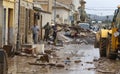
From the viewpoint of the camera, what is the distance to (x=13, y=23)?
31.1 metres

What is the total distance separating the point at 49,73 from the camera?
59.5ft

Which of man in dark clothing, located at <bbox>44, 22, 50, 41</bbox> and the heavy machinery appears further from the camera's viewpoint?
man in dark clothing, located at <bbox>44, 22, 50, 41</bbox>

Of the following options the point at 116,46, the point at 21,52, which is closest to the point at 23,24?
the point at 21,52

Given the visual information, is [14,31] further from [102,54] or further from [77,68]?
[77,68]

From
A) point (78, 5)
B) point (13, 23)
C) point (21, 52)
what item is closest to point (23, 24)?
point (13, 23)

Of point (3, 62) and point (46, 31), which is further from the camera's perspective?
point (46, 31)

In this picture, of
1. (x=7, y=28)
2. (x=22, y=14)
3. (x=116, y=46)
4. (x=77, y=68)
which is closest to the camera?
(x=77, y=68)

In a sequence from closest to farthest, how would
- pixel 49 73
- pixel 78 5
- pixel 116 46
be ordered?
pixel 49 73
pixel 116 46
pixel 78 5

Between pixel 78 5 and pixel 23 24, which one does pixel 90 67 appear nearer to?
pixel 23 24

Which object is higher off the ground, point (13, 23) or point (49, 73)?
point (13, 23)

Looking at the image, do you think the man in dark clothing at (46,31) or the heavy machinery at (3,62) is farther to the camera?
the man in dark clothing at (46,31)

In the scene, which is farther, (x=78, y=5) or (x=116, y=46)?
(x=78, y=5)

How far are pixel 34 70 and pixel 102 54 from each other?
956cm

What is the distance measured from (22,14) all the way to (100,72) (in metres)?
16.7
